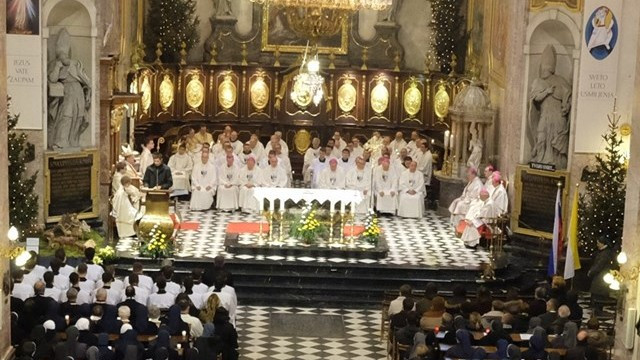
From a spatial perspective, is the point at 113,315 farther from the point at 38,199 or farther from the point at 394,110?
the point at 394,110

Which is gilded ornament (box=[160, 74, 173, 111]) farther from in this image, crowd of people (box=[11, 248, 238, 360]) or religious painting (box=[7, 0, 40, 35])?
crowd of people (box=[11, 248, 238, 360])

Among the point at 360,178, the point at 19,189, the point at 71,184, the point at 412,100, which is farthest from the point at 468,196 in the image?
the point at 19,189

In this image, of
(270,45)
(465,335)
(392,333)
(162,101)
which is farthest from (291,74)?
(465,335)

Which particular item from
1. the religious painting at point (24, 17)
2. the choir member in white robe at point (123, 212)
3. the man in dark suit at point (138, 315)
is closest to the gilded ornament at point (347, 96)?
the choir member in white robe at point (123, 212)

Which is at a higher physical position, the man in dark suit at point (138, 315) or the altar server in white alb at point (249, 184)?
the altar server in white alb at point (249, 184)

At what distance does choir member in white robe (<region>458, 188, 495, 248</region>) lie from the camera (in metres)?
27.7

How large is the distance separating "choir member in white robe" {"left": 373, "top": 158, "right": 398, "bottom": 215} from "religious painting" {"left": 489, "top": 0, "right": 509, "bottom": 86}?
3277 millimetres

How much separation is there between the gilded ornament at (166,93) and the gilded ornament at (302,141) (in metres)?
3.64

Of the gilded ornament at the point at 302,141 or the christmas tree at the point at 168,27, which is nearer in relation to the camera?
the christmas tree at the point at 168,27

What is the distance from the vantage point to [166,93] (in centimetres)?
3559

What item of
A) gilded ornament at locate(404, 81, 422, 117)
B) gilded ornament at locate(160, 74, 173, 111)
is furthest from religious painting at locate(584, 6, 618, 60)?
gilded ornament at locate(160, 74, 173, 111)

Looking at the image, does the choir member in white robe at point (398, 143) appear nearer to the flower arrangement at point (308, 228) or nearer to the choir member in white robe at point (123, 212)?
the flower arrangement at point (308, 228)

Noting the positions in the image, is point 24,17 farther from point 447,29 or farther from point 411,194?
point 447,29

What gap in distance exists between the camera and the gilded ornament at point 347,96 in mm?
36844
